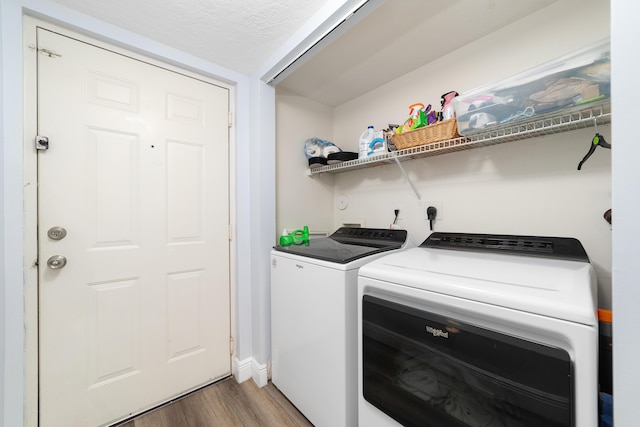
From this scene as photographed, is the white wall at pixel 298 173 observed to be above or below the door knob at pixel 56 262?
above

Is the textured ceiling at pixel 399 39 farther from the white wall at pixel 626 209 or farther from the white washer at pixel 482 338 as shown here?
the white washer at pixel 482 338

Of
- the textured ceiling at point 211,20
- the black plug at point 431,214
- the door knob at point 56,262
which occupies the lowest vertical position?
the door knob at point 56,262

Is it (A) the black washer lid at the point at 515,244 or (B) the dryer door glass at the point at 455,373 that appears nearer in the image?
(B) the dryer door glass at the point at 455,373

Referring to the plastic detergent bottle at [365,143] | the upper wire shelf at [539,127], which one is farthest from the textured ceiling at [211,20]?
the upper wire shelf at [539,127]

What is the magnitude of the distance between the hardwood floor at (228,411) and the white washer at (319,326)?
68 millimetres

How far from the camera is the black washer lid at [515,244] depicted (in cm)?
106

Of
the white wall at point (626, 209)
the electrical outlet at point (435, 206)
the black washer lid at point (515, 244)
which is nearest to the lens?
the white wall at point (626, 209)

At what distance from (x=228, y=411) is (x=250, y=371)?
306 mm

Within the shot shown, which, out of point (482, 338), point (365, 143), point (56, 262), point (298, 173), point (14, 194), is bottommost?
point (482, 338)

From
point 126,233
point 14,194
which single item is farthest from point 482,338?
point 14,194

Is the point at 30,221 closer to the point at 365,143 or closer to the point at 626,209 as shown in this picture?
the point at 365,143

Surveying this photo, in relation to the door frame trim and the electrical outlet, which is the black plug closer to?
the electrical outlet

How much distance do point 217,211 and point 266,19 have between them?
1.21 metres

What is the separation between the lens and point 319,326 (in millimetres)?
1279
